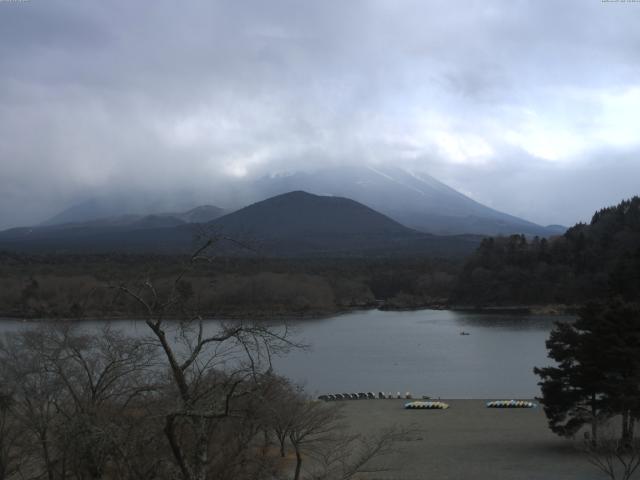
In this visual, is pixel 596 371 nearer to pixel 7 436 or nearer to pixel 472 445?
pixel 472 445

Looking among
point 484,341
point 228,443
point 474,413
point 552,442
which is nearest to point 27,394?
point 228,443

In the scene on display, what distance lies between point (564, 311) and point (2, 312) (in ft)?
109

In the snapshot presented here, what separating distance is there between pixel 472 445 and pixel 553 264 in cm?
3740

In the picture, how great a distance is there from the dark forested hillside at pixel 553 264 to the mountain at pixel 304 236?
102 ft

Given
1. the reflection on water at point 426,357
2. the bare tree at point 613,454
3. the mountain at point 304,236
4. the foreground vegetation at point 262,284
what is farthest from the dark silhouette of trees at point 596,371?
the mountain at point 304,236

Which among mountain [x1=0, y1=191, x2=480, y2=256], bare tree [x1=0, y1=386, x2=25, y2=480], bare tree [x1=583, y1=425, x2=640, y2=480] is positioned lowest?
bare tree [x1=583, y1=425, x2=640, y2=480]

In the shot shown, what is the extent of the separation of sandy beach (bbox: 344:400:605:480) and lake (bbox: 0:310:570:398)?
2.41 m

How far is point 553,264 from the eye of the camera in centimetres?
4834

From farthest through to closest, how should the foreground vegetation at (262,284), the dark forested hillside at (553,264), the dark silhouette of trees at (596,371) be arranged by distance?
1. the dark forested hillside at (553,264)
2. the foreground vegetation at (262,284)
3. the dark silhouette of trees at (596,371)

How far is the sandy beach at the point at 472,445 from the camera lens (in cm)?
1094

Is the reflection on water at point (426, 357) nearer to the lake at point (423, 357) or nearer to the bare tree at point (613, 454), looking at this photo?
the lake at point (423, 357)

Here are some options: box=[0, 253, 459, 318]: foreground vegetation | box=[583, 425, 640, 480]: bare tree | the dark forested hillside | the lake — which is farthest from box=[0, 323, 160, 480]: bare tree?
the dark forested hillside

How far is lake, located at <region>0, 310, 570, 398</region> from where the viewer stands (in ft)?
70.0

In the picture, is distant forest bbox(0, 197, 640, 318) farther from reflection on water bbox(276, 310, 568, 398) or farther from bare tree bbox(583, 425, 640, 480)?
bare tree bbox(583, 425, 640, 480)
